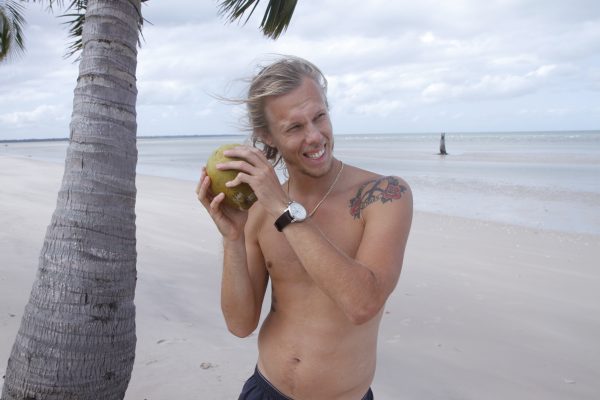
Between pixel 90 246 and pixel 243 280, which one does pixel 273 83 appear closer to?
pixel 243 280

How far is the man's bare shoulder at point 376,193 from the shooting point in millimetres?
1944

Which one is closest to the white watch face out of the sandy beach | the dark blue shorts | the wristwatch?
the wristwatch

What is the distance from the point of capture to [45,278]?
104 inches

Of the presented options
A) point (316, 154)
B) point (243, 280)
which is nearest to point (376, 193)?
point (316, 154)

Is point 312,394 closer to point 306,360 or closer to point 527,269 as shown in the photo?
point 306,360

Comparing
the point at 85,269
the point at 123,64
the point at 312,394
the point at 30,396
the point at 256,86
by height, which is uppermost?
the point at 123,64

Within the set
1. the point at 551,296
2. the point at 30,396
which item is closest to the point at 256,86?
the point at 30,396

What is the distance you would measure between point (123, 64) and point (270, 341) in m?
1.49

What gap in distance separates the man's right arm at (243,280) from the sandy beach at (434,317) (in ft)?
5.55

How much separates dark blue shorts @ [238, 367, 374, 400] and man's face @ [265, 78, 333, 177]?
2.76 ft

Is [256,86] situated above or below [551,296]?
above

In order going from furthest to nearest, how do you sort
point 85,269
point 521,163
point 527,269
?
1. point 521,163
2. point 527,269
3. point 85,269

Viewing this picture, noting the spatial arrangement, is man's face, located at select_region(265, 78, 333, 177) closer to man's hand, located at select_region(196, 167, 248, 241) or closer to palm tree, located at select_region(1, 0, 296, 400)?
man's hand, located at select_region(196, 167, 248, 241)

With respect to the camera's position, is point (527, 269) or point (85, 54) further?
point (527, 269)
